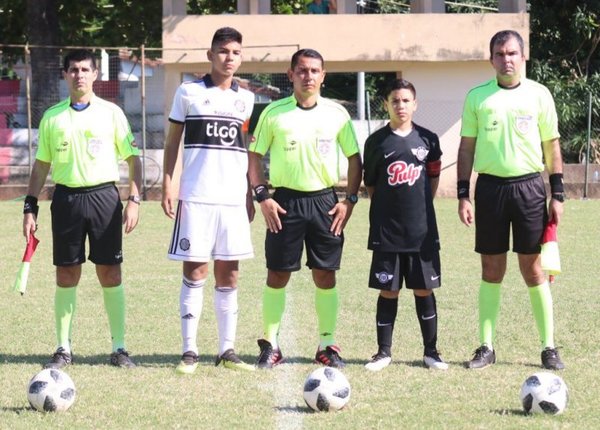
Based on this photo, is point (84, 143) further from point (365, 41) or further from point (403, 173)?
point (365, 41)

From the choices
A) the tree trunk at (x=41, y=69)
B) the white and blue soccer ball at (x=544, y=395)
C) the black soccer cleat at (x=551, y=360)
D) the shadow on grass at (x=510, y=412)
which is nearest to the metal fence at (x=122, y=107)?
the tree trunk at (x=41, y=69)

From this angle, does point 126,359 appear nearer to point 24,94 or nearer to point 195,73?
point 195,73

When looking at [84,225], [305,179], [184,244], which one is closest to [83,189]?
[84,225]

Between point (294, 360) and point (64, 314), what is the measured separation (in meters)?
1.54

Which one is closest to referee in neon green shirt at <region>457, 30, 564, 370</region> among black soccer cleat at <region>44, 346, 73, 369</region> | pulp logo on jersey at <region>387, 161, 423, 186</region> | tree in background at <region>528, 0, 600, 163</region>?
pulp logo on jersey at <region>387, 161, 423, 186</region>

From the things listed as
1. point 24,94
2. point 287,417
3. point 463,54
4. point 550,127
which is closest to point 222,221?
point 287,417

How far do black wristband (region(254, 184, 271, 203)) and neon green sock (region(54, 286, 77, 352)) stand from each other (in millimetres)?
1389

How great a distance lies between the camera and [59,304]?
763 cm

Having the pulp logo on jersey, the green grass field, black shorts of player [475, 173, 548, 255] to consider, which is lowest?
the green grass field

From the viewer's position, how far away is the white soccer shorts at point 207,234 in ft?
24.1

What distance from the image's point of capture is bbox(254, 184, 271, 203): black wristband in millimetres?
7475

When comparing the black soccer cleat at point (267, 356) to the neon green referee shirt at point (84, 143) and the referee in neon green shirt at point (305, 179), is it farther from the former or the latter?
the neon green referee shirt at point (84, 143)

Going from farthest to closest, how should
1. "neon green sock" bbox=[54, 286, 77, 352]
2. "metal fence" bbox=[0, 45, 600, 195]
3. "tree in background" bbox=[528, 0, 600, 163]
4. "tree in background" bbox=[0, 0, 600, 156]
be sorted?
1. "tree in background" bbox=[528, 0, 600, 163]
2. "tree in background" bbox=[0, 0, 600, 156]
3. "metal fence" bbox=[0, 45, 600, 195]
4. "neon green sock" bbox=[54, 286, 77, 352]

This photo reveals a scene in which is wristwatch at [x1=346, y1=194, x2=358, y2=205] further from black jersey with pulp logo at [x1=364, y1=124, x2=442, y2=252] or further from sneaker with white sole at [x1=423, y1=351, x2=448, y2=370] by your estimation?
sneaker with white sole at [x1=423, y1=351, x2=448, y2=370]
